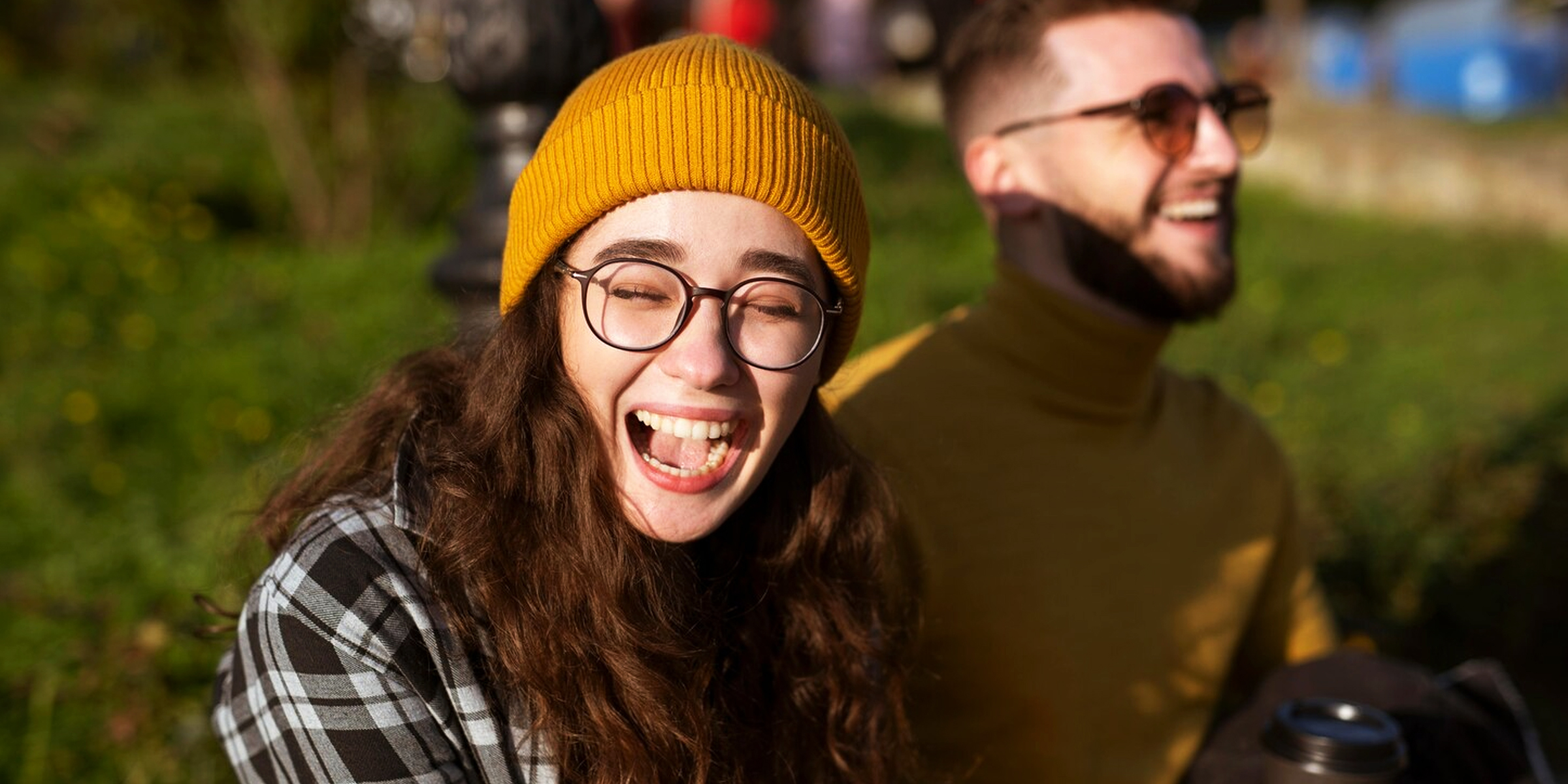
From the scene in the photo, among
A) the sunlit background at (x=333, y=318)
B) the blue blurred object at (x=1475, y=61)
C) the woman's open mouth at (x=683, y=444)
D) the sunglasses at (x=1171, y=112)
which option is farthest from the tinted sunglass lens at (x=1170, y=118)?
the blue blurred object at (x=1475, y=61)

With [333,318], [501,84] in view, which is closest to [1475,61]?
[333,318]

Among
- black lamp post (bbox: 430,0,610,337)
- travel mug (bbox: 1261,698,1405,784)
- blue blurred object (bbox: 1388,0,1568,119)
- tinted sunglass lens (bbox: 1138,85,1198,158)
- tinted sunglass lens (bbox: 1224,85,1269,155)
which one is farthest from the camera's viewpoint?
blue blurred object (bbox: 1388,0,1568,119)

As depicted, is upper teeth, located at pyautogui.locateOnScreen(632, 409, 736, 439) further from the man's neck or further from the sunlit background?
the man's neck

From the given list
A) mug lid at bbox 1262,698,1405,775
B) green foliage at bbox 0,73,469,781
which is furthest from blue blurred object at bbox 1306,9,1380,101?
mug lid at bbox 1262,698,1405,775

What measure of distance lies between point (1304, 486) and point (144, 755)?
384cm

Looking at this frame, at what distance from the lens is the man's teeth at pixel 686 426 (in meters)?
1.59

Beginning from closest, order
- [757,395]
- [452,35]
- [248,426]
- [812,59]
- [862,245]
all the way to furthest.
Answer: [757,395], [862,245], [452,35], [248,426], [812,59]

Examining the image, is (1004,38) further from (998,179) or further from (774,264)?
(774,264)

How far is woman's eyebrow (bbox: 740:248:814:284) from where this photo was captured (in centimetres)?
156

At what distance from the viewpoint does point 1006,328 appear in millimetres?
2658

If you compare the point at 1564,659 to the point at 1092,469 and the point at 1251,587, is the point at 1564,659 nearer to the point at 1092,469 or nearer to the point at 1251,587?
the point at 1251,587

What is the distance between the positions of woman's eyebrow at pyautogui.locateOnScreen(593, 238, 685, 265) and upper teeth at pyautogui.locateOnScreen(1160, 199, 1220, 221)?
1.44m

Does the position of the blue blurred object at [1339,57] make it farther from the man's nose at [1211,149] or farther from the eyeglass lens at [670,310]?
the eyeglass lens at [670,310]

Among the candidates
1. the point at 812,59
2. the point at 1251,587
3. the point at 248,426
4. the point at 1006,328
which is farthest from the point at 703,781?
the point at 812,59
